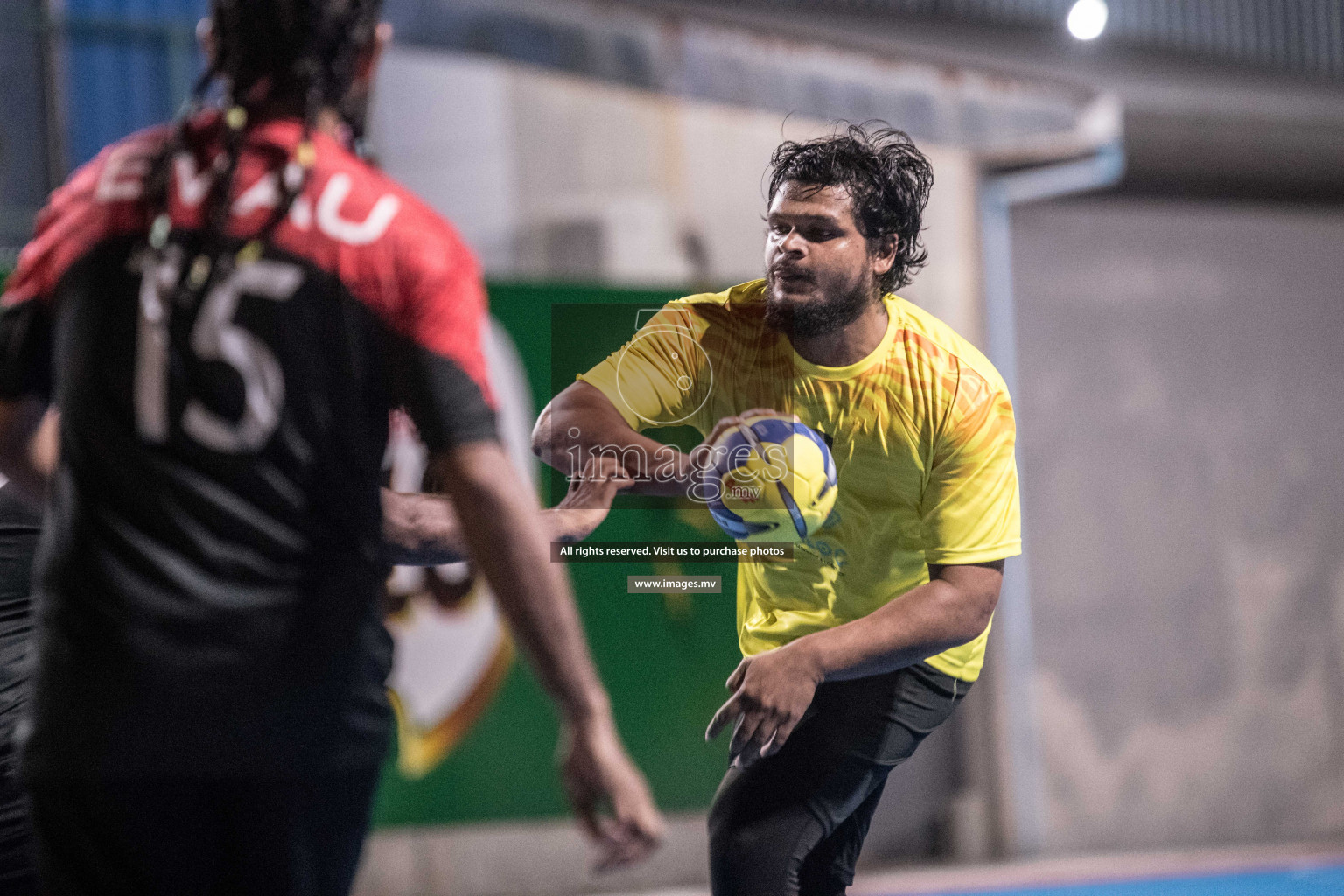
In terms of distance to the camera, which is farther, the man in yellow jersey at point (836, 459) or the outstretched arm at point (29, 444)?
the man in yellow jersey at point (836, 459)

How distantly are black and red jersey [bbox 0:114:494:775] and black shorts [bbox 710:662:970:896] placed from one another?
0.79 m

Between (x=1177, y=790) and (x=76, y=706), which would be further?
(x=1177, y=790)

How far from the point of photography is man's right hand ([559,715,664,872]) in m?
1.49

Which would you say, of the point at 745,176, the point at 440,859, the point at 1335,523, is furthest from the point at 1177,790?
the point at 745,176

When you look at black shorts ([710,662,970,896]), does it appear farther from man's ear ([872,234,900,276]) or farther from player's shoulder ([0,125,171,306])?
player's shoulder ([0,125,171,306])

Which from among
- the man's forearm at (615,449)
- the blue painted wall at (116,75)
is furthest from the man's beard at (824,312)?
the blue painted wall at (116,75)

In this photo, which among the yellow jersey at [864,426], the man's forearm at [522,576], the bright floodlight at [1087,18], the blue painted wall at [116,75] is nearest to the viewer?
the man's forearm at [522,576]

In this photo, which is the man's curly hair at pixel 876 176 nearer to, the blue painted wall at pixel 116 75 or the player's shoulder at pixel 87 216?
the player's shoulder at pixel 87 216

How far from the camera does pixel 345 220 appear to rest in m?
1.53

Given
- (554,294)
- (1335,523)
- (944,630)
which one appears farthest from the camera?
(1335,523)

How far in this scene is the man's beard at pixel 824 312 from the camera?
2.08 m

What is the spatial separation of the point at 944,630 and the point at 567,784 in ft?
2.58

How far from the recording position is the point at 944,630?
2.06 metres

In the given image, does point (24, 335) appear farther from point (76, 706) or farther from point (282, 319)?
point (76, 706)
